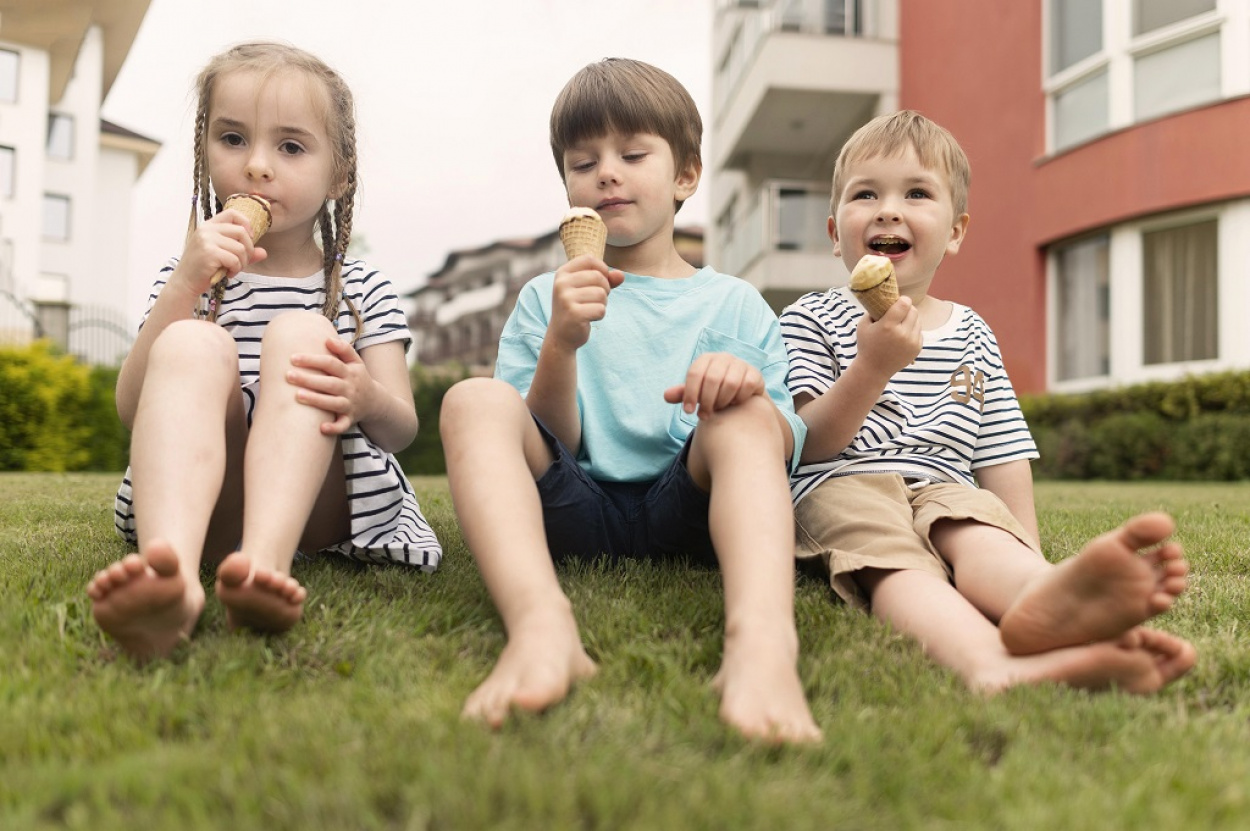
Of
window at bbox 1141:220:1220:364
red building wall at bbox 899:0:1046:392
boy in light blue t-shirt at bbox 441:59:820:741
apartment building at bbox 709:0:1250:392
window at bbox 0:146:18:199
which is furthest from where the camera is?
window at bbox 0:146:18:199

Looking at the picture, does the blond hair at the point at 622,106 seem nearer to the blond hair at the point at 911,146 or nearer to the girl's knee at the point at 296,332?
the blond hair at the point at 911,146

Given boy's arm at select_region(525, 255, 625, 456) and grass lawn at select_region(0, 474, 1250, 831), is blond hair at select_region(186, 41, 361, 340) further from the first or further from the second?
grass lawn at select_region(0, 474, 1250, 831)

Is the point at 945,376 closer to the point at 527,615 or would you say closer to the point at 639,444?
the point at 639,444

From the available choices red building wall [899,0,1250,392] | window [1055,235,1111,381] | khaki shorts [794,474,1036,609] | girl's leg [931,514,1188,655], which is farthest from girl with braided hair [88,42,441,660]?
window [1055,235,1111,381]

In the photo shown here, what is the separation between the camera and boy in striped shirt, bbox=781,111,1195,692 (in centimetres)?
177

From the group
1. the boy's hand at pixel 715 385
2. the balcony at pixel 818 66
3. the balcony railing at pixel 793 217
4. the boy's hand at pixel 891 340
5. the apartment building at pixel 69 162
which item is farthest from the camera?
the apartment building at pixel 69 162

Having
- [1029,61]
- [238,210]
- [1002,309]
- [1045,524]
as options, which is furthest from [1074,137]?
[238,210]

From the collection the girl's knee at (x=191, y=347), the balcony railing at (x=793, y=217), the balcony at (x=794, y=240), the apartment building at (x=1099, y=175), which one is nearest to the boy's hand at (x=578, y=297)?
the girl's knee at (x=191, y=347)

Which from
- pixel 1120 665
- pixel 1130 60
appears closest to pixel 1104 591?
pixel 1120 665

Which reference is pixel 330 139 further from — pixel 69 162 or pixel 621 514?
pixel 69 162

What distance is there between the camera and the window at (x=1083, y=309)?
11883 millimetres

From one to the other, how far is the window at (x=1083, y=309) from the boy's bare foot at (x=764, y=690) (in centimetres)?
1128

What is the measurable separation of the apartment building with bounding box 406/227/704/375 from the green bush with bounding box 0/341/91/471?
49.2 m

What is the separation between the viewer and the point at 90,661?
1.82 metres
